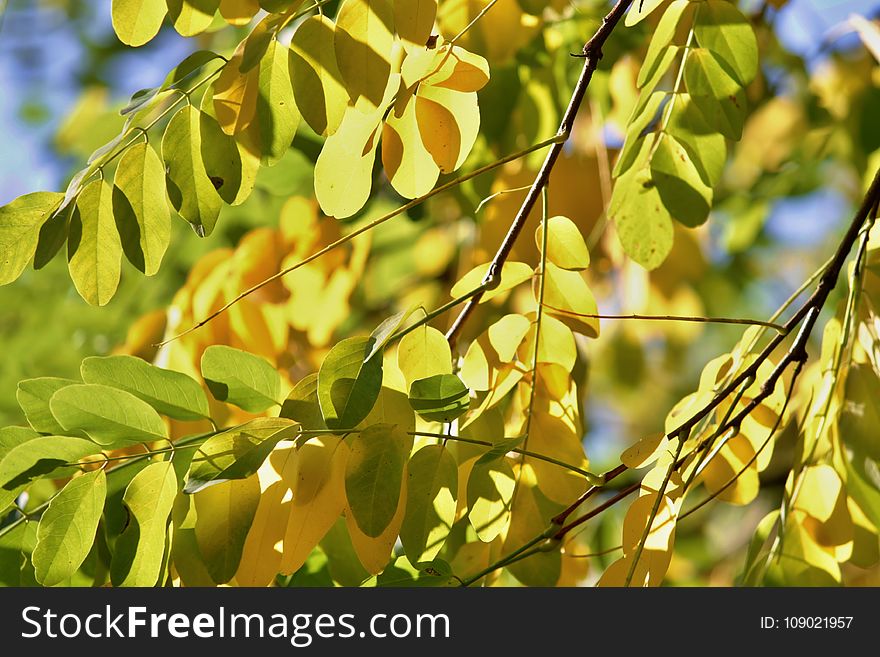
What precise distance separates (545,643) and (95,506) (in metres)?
0.31

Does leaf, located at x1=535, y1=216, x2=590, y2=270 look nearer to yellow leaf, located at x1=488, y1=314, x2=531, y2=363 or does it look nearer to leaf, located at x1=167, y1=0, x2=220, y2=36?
yellow leaf, located at x1=488, y1=314, x2=531, y2=363

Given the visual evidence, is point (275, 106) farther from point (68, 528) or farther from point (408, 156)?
point (68, 528)

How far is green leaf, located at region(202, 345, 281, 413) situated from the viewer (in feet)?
2.13

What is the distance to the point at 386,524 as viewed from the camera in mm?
567

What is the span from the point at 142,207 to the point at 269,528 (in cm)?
23

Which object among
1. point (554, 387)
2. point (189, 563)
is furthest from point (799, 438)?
point (189, 563)

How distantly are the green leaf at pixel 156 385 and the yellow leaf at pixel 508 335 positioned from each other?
8.4 inches

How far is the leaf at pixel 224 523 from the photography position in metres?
0.56

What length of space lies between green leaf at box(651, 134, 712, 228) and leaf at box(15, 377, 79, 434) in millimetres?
458

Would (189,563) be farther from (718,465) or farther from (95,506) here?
(718,465)

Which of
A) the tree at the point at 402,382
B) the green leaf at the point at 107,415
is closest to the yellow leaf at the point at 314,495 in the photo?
the tree at the point at 402,382

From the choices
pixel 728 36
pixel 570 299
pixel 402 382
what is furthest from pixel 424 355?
pixel 728 36

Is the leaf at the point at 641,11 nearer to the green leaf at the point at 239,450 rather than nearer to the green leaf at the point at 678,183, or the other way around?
the green leaf at the point at 678,183

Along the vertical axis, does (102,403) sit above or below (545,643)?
above
